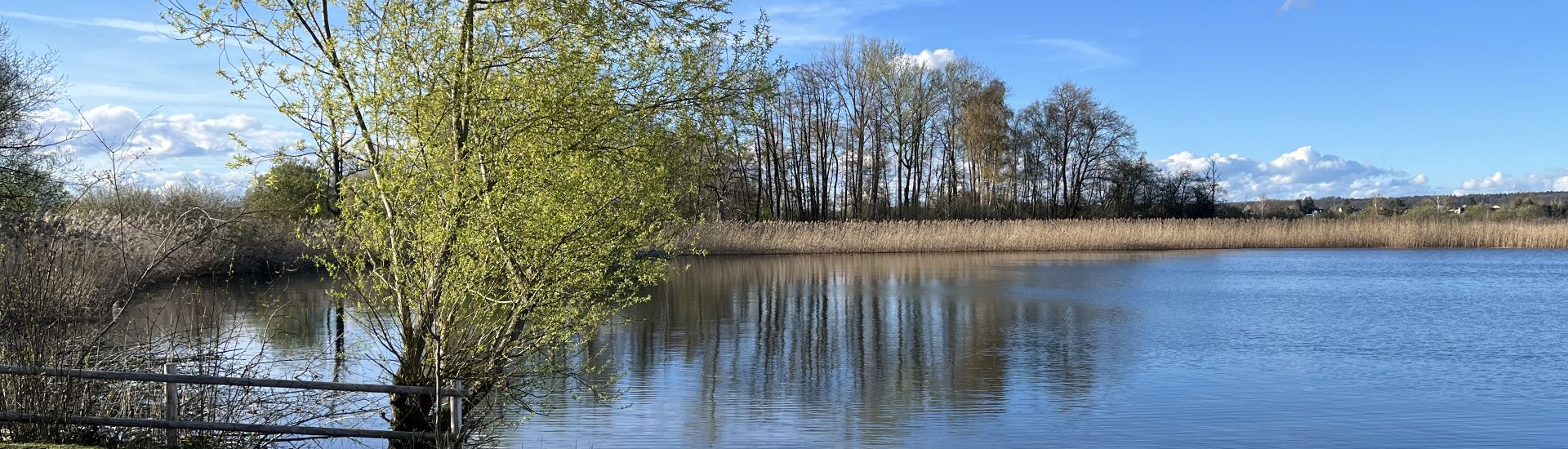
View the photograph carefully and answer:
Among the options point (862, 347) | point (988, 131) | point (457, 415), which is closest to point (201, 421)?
point (457, 415)

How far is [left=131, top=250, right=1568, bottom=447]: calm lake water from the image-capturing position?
353 inches

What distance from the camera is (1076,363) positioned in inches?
486

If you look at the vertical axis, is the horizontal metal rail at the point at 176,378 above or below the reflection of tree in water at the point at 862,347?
above

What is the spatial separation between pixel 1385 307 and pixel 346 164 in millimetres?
15970

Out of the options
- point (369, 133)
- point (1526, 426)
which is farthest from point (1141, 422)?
point (369, 133)

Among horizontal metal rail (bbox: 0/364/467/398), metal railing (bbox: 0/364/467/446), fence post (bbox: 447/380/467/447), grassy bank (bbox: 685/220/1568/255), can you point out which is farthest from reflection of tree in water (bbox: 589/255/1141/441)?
grassy bank (bbox: 685/220/1568/255)

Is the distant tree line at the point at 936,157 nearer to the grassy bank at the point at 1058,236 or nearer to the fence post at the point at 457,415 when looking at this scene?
the grassy bank at the point at 1058,236

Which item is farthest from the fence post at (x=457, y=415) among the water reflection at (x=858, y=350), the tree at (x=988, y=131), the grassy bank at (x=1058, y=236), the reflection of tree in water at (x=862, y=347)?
the tree at (x=988, y=131)

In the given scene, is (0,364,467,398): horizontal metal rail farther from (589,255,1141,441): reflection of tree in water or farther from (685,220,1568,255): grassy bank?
(685,220,1568,255): grassy bank

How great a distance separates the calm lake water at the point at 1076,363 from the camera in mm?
8969

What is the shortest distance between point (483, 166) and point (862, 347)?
7279 millimetres

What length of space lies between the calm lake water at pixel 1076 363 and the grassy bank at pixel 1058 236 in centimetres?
1282

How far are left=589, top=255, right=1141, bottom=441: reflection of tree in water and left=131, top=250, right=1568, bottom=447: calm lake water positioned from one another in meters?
Result: 0.05

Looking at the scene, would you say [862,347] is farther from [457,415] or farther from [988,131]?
[988,131]
